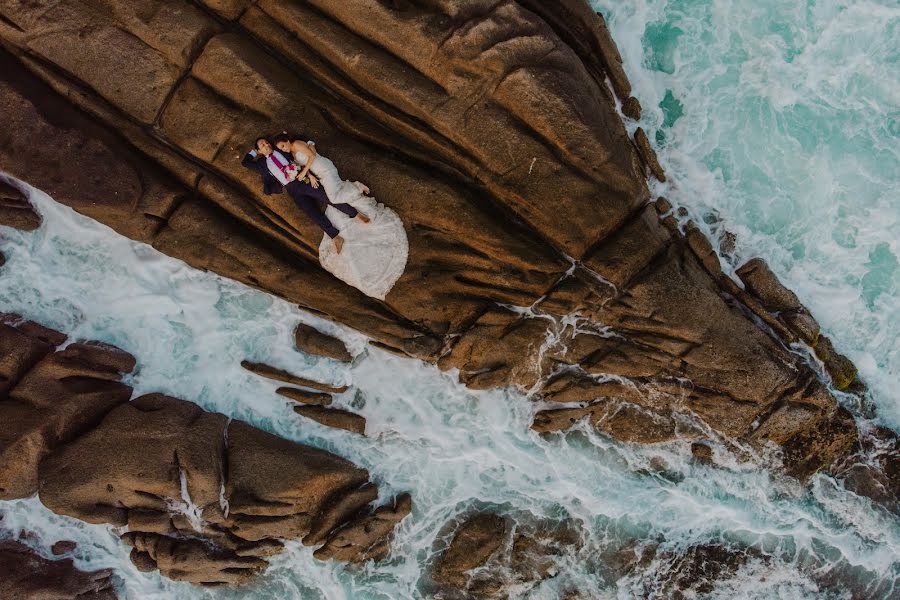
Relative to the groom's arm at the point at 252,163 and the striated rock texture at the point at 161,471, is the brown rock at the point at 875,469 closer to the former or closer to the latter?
the striated rock texture at the point at 161,471

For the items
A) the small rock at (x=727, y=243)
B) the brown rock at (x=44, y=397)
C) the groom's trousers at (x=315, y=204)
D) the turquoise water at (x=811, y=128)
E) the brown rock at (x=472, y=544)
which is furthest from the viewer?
the brown rock at (x=472, y=544)

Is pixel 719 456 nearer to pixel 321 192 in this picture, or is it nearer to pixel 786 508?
pixel 786 508

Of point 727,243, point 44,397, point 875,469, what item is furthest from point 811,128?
point 44,397

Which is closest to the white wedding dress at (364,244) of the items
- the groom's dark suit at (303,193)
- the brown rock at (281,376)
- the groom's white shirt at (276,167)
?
the groom's dark suit at (303,193)

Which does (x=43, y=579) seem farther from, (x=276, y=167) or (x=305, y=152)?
(x=305, y=152)

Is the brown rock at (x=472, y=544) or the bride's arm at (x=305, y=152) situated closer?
the bride's arm at (x=305, y=152)

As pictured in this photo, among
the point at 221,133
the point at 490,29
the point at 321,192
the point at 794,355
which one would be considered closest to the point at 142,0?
the point at 221,133

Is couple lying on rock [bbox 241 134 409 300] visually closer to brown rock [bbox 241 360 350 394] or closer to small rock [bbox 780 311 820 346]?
brown rock [bbox 241 360 350 394]
